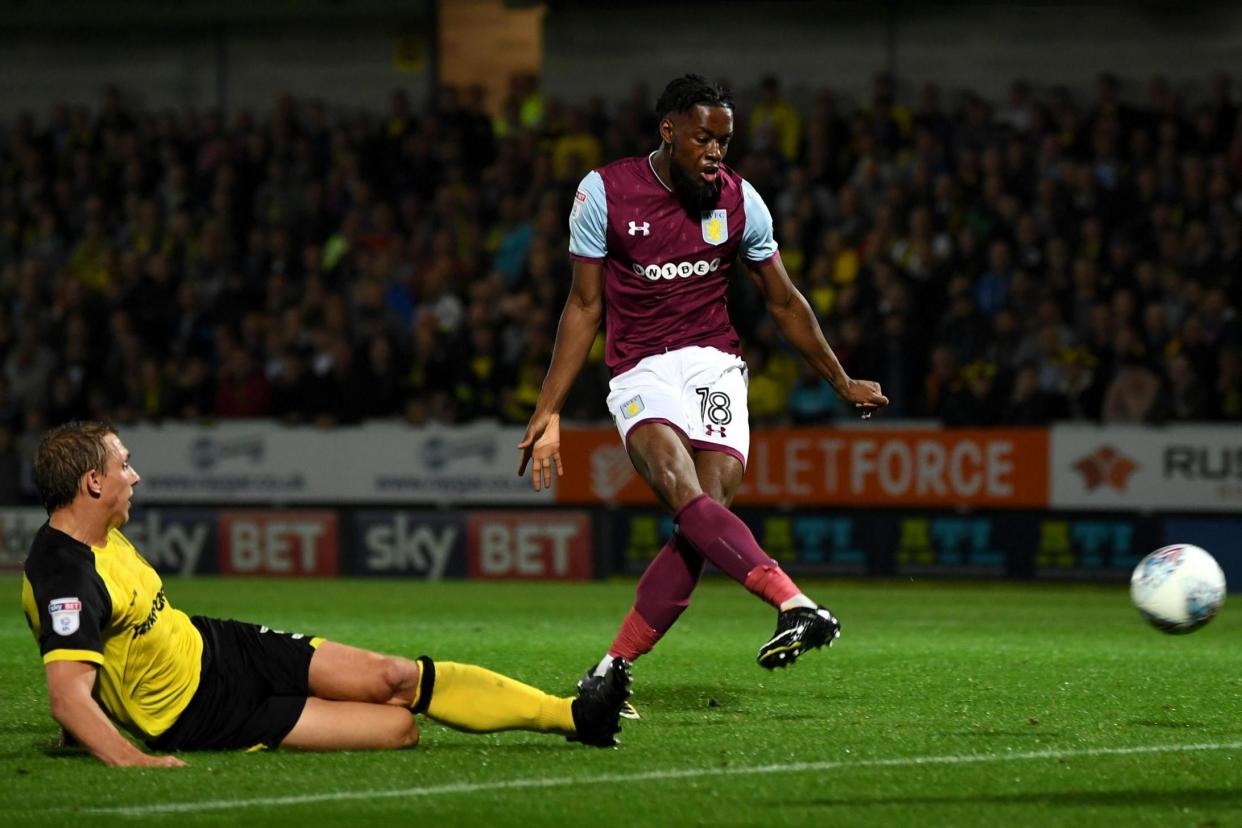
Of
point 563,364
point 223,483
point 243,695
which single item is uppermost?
point 563,364

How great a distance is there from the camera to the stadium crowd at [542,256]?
16.7 meters

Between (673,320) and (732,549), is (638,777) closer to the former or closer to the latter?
(732,549)

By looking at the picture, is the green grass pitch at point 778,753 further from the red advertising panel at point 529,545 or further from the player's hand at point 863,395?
the red advertising panel at point 529,545

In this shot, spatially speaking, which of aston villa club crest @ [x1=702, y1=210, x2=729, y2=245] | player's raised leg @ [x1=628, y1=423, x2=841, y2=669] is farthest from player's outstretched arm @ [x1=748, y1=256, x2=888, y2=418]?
player's raised leg @ [x1=628, y1=423, x2=841, y2=669]

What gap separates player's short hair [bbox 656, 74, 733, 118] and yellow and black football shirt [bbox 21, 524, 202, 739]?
260cm

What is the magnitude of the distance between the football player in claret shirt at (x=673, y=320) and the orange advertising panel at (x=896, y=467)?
8690 millimetres

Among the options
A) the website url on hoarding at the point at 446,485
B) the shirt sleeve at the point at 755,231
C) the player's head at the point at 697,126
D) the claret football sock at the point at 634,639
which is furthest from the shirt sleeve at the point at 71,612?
the website url on hoarding at the point at 446,485

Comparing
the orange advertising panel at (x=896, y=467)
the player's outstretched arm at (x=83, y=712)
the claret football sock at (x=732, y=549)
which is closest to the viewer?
the player's outstretched arm at (x=83, y=712)

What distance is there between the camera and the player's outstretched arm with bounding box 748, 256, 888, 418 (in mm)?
7680

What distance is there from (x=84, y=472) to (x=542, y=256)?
12289 mm

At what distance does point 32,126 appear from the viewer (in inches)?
895

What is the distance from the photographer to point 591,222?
24.5 feet

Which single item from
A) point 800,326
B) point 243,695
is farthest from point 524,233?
point 243,695

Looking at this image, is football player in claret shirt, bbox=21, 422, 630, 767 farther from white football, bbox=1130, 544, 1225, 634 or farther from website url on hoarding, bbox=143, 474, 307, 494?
website url on hoarding, bbox=143, 474, 307, 494
